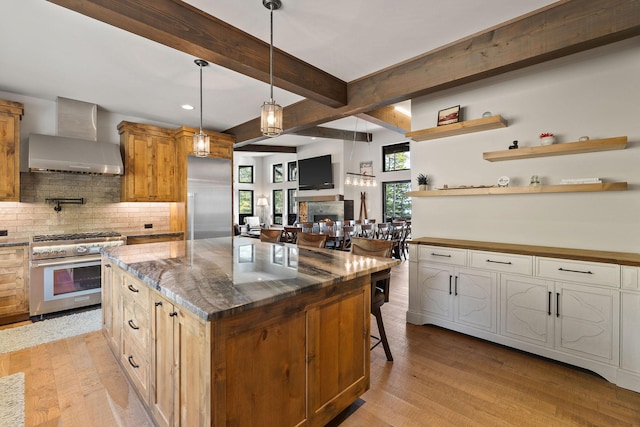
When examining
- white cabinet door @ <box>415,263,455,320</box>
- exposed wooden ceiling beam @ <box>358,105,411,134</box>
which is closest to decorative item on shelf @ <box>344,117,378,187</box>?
exposed wooden ceiling beam @ <box>358,105,411,134</box>

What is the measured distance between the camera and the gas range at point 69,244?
3.26 metres

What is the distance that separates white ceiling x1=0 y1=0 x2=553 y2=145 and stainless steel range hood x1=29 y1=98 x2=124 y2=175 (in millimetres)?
215

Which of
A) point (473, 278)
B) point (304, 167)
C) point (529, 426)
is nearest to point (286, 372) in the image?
point (529, 426)

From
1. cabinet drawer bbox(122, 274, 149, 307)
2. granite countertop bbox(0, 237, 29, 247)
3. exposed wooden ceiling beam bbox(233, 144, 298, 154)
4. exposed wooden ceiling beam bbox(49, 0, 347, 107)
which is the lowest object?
cabinet drawer bbox(122, 274, 149, 307)

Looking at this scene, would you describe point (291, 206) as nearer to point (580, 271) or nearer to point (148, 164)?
point (148, 164)

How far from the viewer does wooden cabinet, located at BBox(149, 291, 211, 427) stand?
3.97 ft

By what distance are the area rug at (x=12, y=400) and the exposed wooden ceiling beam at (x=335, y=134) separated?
5.71m

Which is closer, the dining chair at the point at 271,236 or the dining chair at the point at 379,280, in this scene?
the dining chair at the point at 379,280

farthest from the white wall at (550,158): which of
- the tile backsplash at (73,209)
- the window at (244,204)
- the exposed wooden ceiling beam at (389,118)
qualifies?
the window at (244,204)

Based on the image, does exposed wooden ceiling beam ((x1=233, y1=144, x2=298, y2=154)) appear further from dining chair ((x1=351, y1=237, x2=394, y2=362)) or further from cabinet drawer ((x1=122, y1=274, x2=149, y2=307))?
cabinet drawer ((x1=122, y1=274, x2=149, y2=307))

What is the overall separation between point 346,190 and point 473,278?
619 cm

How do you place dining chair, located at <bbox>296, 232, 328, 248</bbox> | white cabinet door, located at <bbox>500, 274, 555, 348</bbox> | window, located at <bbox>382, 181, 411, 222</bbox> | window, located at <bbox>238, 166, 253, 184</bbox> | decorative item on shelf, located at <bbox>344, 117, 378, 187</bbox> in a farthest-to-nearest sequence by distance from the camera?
window, located at <bbox>238, 166, 253, 184</bbox> → window, located at <bbox>382, 181, 411, 222</bbox> → decorative item on shelf, located at <bbox>344, 117, 378, 187</bbox> → dining chair, located at <bbox>296, 232, 328, 248</bbox> → white cabinet door, located at <bbox>500, 274, 555, 348</bbox>

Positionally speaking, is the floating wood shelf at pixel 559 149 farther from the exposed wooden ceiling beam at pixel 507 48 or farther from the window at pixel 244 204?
the window at pixel 244 204

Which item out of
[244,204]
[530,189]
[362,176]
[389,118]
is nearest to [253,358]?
[530,189]
